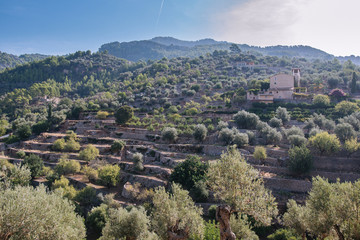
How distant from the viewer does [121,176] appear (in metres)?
31.2

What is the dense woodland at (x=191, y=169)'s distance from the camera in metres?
12.9

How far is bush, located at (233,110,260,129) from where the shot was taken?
38688 millimetres

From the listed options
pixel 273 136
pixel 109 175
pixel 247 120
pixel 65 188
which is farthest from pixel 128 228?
pixel 247 120

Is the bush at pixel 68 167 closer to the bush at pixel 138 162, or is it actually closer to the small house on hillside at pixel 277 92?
the bush at pixel 138 162

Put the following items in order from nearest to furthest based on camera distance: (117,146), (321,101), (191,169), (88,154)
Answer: (191,169)
(88,154)
(117,146)
(321,101)

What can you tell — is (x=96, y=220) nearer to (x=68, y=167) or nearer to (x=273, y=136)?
(x=68, y=167)

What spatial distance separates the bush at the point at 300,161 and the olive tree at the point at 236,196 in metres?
14.8

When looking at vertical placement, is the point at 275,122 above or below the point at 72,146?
above

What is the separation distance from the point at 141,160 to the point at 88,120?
79.7 feet

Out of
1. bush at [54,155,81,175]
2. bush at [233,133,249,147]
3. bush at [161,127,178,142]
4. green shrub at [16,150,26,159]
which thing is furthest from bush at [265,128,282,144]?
green shrub at [16,150,26,159]

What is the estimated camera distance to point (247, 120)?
127 ft

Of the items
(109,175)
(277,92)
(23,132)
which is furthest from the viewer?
(277,92)

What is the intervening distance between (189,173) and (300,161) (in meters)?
13.2

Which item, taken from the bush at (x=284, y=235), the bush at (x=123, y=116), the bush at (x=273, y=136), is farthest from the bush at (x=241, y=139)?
the bush at (x=123, y=116)
